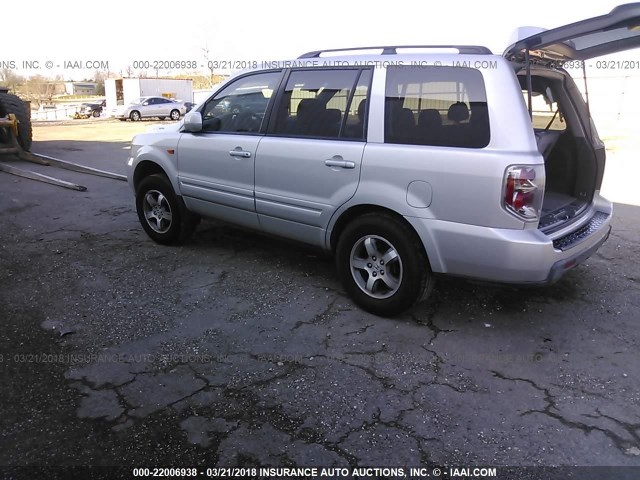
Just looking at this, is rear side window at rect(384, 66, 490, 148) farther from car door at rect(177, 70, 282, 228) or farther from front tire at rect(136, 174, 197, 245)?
front tire at rect(136, 174, 197, 245)

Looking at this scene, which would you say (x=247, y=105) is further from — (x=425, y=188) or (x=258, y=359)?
(x=258, y=359)

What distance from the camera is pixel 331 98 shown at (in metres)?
3.88

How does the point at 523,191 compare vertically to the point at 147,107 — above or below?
below

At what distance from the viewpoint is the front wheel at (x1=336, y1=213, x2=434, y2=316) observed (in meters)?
3.45

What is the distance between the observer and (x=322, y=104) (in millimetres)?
3939

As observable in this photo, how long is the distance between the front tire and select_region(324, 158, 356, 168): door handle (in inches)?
75.7

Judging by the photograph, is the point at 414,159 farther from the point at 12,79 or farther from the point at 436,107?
the point at 12,79

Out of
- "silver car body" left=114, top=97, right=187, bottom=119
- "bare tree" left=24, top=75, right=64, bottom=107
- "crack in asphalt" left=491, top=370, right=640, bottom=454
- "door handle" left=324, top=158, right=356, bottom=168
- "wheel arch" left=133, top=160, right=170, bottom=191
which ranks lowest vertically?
"crack in asphalt" left=491, top=370, right=640, bottom=454

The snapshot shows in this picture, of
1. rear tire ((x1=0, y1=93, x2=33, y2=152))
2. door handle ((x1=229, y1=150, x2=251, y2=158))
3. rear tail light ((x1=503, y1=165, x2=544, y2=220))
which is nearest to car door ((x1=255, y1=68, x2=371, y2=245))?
A: door handle ((x1=229, y1=150, x2=251, y2=158))

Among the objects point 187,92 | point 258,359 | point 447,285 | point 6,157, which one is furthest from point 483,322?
point 187,92

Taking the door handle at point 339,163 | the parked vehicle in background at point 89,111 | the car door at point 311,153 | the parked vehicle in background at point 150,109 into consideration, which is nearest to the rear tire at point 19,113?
the car door at point 311,153

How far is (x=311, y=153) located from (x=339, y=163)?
286 millimetres

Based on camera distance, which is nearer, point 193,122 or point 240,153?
point 240,153

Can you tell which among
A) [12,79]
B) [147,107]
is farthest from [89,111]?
[12,79]
